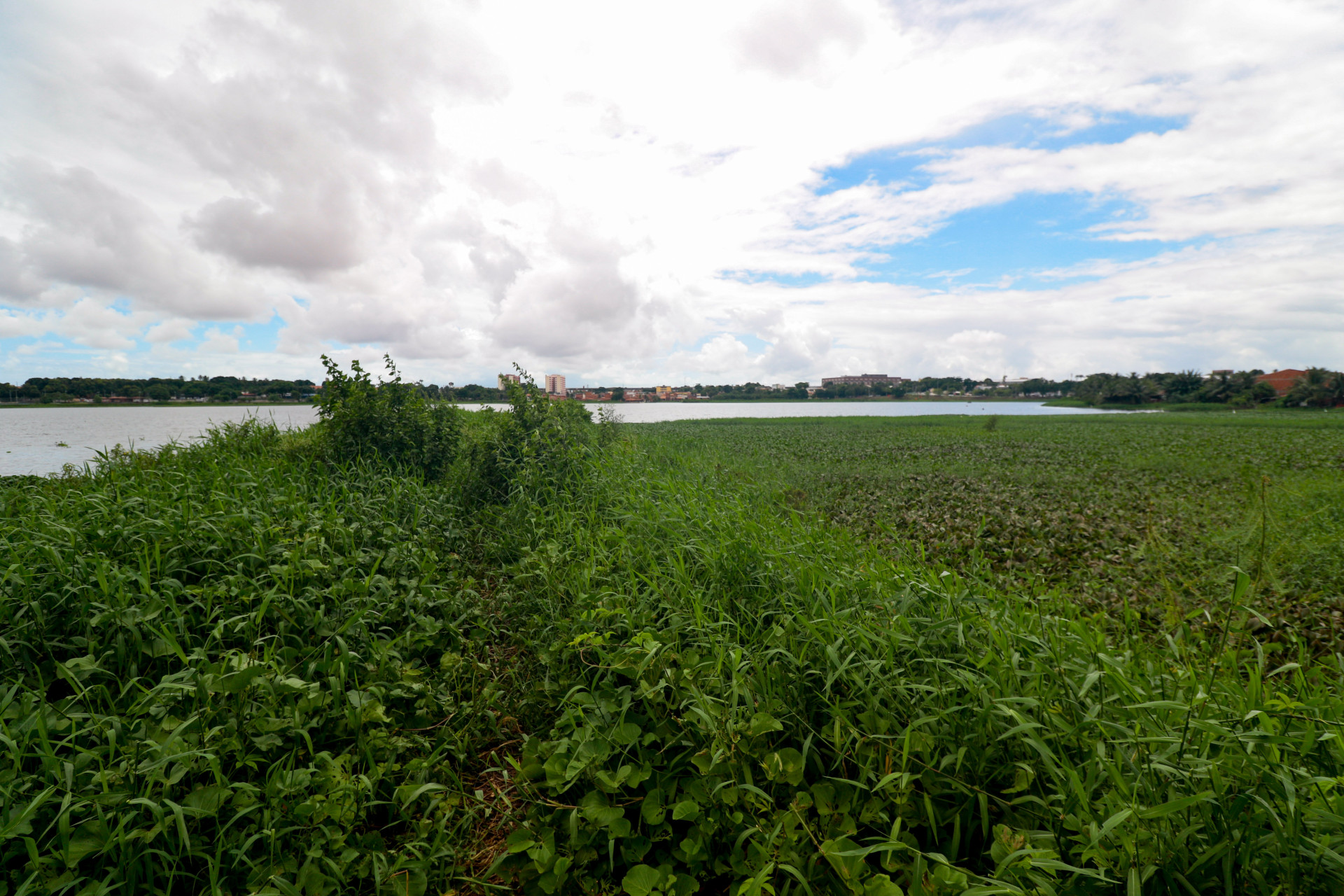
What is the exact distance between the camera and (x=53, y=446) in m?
10.6

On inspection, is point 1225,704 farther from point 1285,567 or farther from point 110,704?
point 110,704

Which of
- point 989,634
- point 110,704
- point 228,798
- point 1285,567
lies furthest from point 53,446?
point 1285,567

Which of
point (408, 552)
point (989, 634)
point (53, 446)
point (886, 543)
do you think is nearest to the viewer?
point (989, 634)

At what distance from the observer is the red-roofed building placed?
63838 mm

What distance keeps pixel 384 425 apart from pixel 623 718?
612cm

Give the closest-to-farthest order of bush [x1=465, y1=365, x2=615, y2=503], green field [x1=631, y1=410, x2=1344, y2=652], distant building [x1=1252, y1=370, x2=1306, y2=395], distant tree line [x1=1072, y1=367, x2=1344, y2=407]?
green field [x1=631, y1=410, x2=1344, y2=652]
bush [x1=465, y1=365, x2=615, y2=503]
distant tree line [x1=1072, y1=367, x2=1344, y2=407]
distant building [x1=1252, y1=370, x2=1306, y2=395]

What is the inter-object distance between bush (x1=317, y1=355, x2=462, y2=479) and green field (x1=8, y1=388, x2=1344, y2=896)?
218cm

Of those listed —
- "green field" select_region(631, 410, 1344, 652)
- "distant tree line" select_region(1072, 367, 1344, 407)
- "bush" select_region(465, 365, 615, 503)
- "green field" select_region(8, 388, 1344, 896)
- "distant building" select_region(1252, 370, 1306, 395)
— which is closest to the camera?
"green field" select_region(8, 388, 1344, 896)

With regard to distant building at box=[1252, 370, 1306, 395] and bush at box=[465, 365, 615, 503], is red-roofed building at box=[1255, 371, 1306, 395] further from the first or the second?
bush at box=[465, 365, 615, 503]

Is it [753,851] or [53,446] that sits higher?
[53,446]

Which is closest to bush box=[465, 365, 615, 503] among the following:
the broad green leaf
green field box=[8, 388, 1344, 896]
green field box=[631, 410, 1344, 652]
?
green field box=[8, 388, 1344, 896]

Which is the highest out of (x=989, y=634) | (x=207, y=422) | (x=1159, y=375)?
(x=1159, y=375)

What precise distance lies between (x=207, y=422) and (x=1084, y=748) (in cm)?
1209

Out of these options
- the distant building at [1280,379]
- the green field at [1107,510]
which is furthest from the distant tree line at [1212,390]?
the green field at [1107,510]
